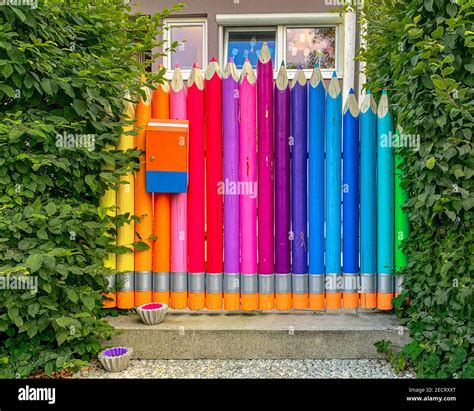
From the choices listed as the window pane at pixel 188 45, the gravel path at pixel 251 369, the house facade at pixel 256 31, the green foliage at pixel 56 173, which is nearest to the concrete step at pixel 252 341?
the gravel path at pixel 251 369

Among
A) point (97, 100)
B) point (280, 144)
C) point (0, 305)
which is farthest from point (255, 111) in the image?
point (0, 305)

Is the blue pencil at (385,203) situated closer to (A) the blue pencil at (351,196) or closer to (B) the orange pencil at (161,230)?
(A) the blue pencil at (351,196)

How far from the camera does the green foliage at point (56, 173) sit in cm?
297

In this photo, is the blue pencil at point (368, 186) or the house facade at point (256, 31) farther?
the house facade at point (256, 31)

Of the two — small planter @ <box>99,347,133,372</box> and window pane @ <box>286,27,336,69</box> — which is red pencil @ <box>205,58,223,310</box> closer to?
small planter @ <box>99,347,133,372</box>

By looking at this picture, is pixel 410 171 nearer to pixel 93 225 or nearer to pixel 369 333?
pixel 369 333

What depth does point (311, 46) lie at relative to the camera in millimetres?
9648

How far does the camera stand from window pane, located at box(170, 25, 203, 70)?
9602 millimetres

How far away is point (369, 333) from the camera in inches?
136

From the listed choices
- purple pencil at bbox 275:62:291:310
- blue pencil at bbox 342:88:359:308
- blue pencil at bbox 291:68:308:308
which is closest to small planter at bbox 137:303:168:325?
purple pencil at bbox 275:62:291:310

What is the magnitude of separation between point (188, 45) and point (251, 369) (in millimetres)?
7797

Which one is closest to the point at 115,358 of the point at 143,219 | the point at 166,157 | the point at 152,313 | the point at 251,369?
the point at 152,313

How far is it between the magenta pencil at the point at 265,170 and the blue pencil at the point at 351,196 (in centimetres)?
58

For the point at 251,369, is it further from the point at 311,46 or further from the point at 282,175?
the point at 311,46
